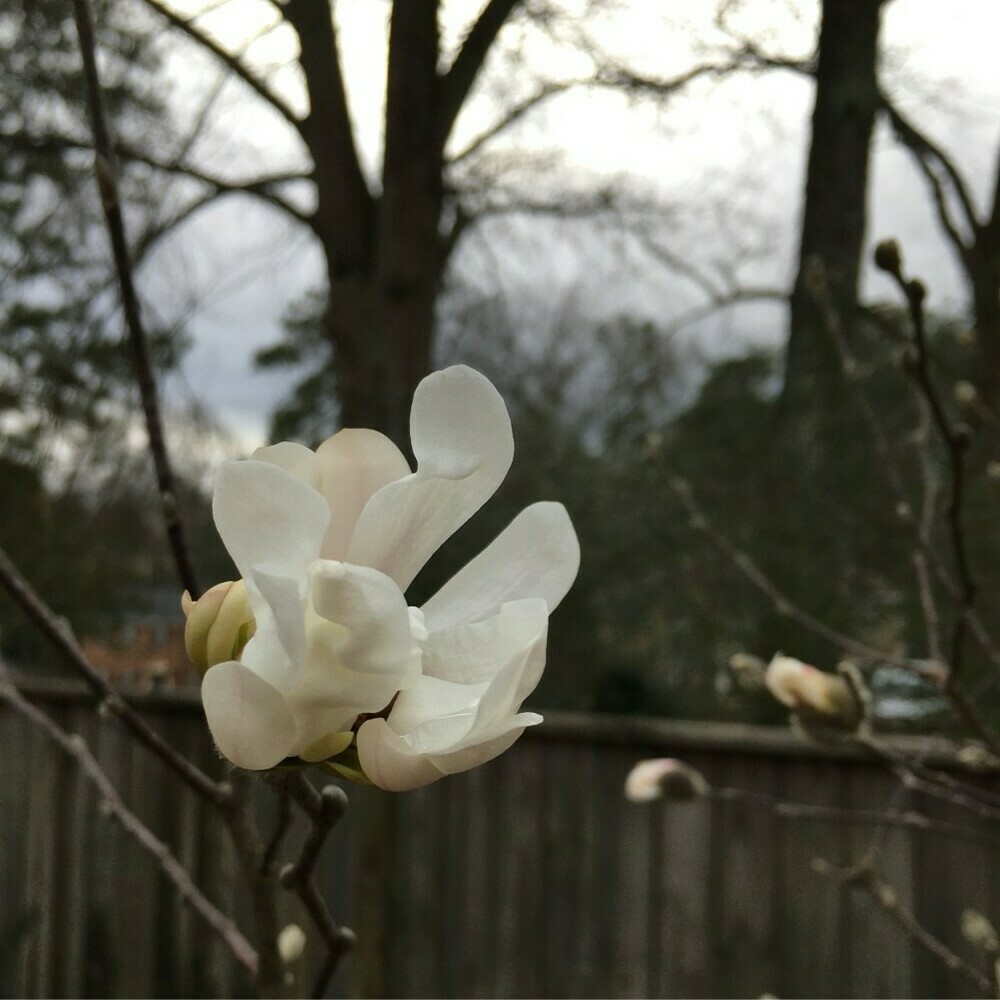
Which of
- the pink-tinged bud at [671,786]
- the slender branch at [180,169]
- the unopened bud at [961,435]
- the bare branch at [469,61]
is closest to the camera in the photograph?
the unopened bud at [961,435]

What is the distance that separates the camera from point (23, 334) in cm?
149

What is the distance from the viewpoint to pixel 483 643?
6.1 inches

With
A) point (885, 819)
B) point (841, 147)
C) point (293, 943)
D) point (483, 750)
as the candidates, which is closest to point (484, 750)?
point (483, 750)

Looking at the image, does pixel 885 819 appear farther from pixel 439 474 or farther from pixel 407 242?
pixel 407 242

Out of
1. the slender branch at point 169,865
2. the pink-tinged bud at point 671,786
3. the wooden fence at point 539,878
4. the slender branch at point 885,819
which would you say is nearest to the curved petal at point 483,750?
the slender branch at point 169,865

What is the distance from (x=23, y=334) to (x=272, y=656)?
4.93ft

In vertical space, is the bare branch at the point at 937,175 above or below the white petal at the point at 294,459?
above

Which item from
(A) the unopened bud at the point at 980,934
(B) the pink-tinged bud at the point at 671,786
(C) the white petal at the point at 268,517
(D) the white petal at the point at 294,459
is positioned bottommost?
(A) the unopened bud at the point at 980,934

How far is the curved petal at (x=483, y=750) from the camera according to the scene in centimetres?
14

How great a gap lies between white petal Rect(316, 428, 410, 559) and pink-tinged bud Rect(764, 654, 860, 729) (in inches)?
9.8

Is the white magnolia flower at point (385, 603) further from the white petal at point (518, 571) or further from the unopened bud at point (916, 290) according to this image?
the unopened bud at point (916, 290)

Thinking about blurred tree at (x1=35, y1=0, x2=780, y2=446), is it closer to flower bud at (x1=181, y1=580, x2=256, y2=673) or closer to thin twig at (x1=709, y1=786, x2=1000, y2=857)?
thin twig at (x1=709, y1=786, x2=1000, y2=857)

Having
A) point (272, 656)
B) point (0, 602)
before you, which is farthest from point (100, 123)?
point (0, 602)

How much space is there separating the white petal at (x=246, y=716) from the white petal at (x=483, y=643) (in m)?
0.03
